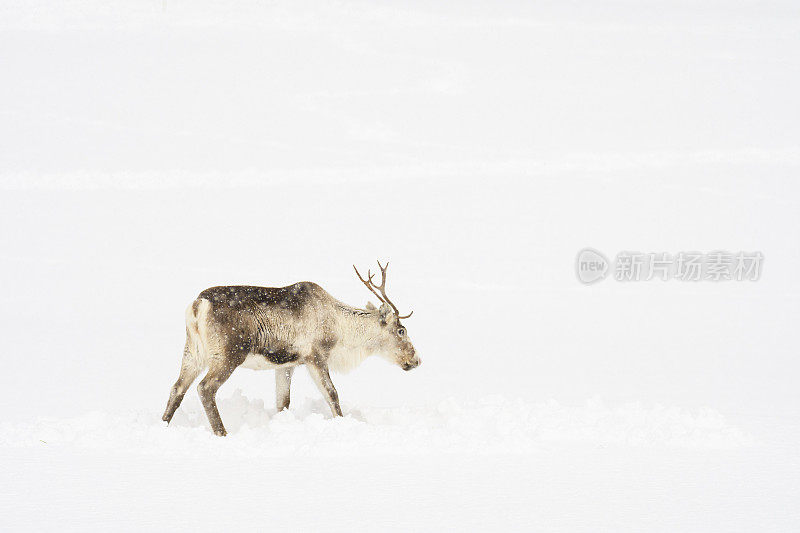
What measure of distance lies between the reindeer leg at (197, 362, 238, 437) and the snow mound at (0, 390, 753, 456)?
16 cm

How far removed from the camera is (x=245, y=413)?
12969 mm

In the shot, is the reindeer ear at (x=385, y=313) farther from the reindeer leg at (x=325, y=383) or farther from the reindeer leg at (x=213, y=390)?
the reindeer leg at (x=213, y=390)

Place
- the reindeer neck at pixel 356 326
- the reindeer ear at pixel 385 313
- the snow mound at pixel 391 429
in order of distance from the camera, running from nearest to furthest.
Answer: the snow mound at pixel 391 429 < the reindeer neck at pixel 356 326 < the reindeer ear at pixel 385 313

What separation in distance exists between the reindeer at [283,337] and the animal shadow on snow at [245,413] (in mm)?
243

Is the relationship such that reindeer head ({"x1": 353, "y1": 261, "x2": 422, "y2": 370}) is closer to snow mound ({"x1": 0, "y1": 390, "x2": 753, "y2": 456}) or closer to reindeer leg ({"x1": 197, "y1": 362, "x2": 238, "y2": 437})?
snow mound ({"x1": 0, "y1": 390, "x2": 753, "y2": 456})

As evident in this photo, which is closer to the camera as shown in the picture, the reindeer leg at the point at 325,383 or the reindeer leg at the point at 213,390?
the reindeer leg at the point at 213,390

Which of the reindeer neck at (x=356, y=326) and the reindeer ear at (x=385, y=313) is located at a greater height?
the reindeer ear at (x=385, y=313)

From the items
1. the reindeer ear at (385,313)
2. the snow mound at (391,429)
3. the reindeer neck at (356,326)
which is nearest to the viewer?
the snow mound at (391,429)

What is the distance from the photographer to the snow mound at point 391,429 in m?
11.6

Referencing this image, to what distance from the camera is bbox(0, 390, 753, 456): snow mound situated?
1156cm

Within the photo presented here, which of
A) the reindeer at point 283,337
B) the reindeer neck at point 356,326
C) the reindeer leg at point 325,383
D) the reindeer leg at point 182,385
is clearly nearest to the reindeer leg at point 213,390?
the reindeer at point 283,337

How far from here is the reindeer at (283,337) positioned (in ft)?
39.3

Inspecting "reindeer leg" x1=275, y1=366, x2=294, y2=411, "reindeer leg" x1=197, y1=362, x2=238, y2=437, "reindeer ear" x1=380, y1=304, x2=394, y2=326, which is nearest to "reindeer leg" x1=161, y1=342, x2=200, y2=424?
"reindeer leg" x1=197, y1=362, x2=238, y2=437

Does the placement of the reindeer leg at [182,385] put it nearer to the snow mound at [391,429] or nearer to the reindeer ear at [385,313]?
the snow mound at [391,429]
